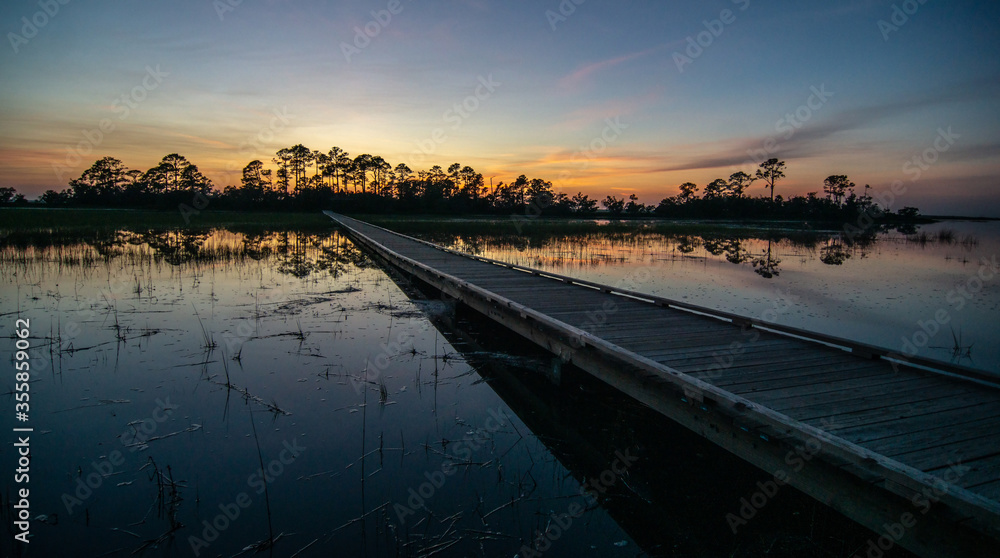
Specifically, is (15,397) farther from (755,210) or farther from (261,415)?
(755,210)

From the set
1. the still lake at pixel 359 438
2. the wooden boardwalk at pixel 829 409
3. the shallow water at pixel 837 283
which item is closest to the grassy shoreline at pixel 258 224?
the shallow water at pixel 837 283

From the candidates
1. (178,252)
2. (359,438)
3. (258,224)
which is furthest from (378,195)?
(359,438)

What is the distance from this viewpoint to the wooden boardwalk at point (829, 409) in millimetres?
2621

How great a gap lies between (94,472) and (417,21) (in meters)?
16.3

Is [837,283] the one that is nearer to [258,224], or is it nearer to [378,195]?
[258,224]

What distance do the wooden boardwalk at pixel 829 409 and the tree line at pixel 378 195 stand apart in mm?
72863

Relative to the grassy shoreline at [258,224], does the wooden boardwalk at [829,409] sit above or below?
below

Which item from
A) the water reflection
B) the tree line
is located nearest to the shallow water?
the water reflection

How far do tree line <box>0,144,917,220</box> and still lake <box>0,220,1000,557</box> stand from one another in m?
67.6

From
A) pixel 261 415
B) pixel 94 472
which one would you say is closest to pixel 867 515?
pixel 261 415

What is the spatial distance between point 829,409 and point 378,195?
273 feet

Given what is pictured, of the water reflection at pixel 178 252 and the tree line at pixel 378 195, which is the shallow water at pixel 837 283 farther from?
the tree line at pixel 378 195

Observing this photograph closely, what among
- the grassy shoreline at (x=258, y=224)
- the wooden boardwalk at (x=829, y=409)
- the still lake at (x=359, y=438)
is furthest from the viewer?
the grassy shoreline at (x=258, y=224)

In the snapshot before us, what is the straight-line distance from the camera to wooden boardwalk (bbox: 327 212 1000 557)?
103 inches
